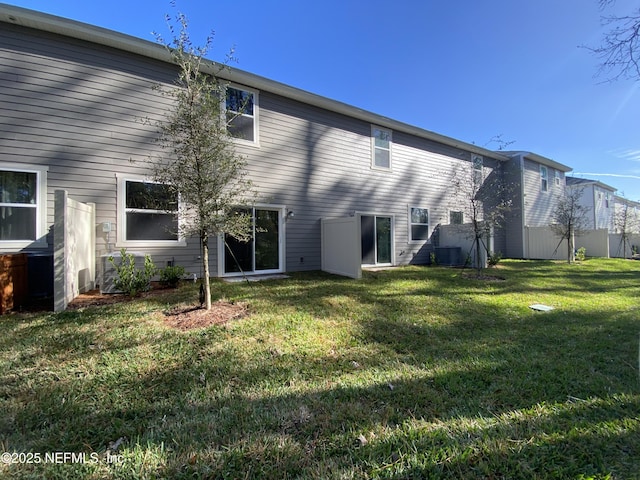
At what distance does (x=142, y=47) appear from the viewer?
21.3ft

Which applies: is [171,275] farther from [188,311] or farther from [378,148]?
[378,148]

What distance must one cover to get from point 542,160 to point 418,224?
1062 cm

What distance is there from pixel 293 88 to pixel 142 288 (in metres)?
6.87

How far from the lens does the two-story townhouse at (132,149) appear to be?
18.9ft

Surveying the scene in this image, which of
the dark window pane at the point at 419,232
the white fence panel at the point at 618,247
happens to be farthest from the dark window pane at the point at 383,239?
the white fence panel at the point at 618,247

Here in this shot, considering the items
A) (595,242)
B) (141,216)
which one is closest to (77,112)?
(141,216)

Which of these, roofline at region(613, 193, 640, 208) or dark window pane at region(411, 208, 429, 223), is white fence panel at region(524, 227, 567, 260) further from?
roofline at region(613, 193, 640, 208)

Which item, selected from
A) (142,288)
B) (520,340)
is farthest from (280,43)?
(520,340)

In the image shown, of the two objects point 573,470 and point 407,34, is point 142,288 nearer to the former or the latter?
point 573,470

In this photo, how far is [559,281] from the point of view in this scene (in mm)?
8094

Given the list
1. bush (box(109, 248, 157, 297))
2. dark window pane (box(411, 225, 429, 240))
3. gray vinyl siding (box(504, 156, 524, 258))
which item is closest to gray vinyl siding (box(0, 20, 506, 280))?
bush (box(109, 248, 157, 297))

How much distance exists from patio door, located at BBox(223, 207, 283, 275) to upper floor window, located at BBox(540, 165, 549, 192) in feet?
56.1

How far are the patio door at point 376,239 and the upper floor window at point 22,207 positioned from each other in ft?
28.3

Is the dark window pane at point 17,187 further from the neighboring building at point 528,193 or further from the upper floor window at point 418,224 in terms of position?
the neighboring building at point 528,193
